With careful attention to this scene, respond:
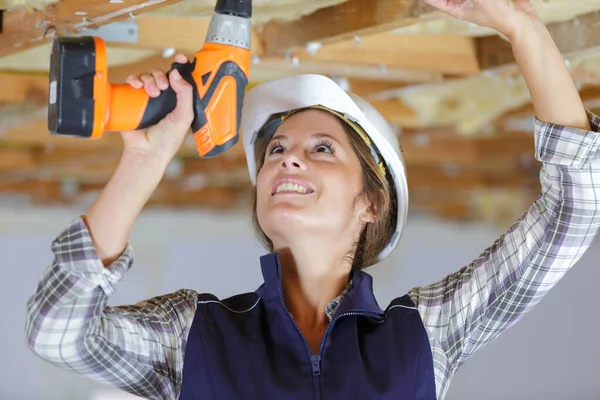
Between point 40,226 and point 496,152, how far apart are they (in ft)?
9.29

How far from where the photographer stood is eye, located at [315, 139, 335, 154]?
65.3 inches

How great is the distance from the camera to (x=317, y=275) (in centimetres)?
164

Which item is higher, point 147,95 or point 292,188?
point 147,95

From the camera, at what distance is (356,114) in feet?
5.45

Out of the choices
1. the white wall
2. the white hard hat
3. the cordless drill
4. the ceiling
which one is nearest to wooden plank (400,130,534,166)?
the ceiling

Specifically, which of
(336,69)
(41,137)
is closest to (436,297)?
(336,69)

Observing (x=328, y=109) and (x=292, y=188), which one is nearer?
(x=292, y=188)

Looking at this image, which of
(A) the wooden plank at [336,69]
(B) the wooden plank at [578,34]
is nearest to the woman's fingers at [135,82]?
(A) the wooden plank at [336,69]

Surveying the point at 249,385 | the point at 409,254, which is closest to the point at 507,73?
the point at 249,385

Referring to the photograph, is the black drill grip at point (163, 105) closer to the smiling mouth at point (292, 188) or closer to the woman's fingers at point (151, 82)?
the woman's fingers at point (151, 82)

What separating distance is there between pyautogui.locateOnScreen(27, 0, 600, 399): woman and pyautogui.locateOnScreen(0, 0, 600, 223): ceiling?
1.21 ft

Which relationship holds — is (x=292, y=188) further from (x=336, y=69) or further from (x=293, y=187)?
(x=336, y=69)

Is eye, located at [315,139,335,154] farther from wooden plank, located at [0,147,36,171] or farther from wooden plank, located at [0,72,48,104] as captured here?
wooden plank, located at [0,147,36,171]

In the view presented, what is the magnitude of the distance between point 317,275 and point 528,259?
1.31ft
